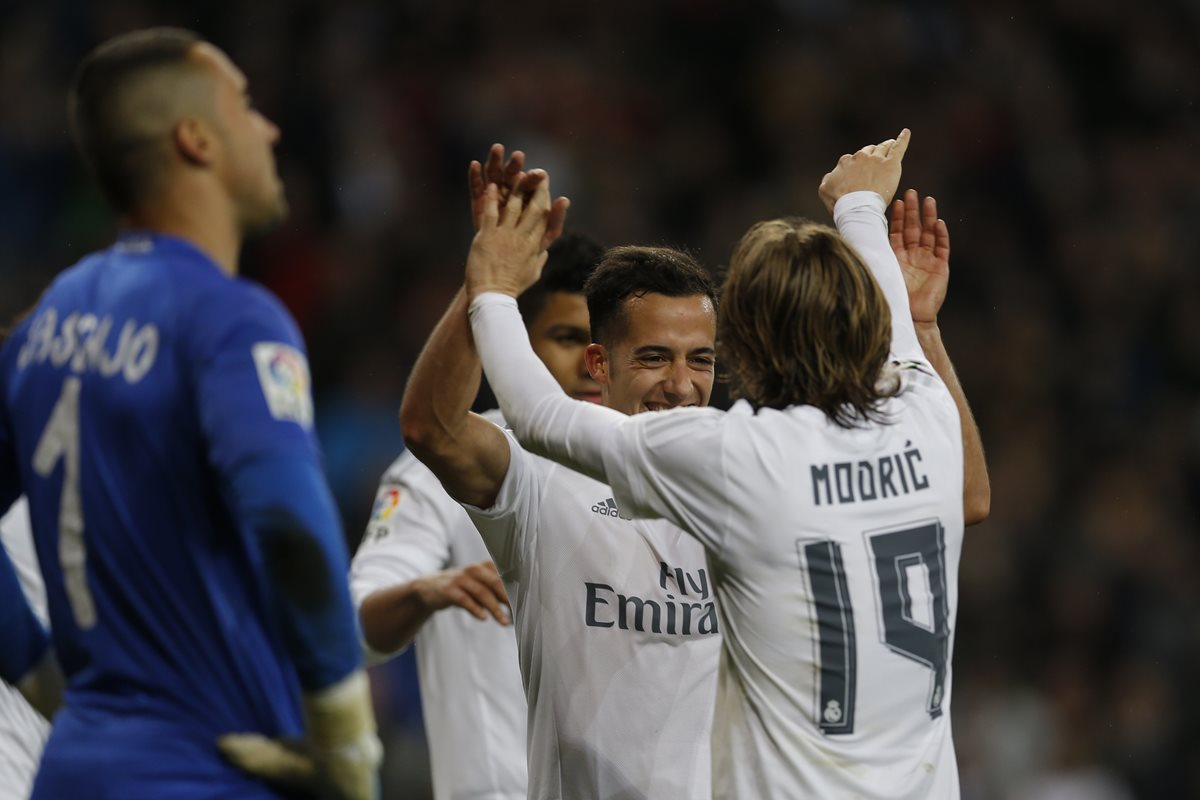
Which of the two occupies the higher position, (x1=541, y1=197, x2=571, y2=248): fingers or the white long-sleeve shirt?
(x1=541, y1=197, x2=571, y2=248): fingers

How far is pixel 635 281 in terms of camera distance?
4621 millimetres

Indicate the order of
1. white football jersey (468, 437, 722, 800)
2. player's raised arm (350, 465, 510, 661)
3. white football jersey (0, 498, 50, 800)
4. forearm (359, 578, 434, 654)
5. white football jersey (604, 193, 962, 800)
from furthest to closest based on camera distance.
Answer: forearm (359, 578, 434, 654) → white football jersey (0, 498, 50, 800) → player's raised arm (350, 465, 510, 661) → white football jersey (468, 437, 722, 800) → white football jersey (604, 193, 962, 800)

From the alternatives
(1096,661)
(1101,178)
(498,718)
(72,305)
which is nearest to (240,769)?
(72,305)

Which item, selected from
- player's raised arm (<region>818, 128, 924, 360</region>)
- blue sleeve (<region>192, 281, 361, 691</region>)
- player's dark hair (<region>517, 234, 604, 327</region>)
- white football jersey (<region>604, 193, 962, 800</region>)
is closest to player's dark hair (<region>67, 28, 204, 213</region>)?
blue sleeve (<region>192, 281, 361, 691</region>)

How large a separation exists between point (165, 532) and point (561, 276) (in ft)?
9.85

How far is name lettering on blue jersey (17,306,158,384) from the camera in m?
2.99

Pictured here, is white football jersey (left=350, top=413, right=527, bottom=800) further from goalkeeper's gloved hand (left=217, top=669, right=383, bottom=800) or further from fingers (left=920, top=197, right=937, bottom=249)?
goalkeeper's gloved hand (left=217, top=669, right=383, bottom=800)

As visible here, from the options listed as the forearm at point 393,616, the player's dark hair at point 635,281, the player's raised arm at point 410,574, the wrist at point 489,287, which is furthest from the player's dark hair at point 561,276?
the wrist at point 489,287

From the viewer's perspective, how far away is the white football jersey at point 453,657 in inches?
205

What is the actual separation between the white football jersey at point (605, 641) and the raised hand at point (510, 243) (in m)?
0.51

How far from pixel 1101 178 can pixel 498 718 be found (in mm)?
10109

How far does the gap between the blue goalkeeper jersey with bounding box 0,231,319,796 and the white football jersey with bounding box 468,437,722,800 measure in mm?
1234

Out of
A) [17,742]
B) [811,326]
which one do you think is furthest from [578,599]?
[17,742]

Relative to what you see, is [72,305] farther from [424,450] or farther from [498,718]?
[498,718]
